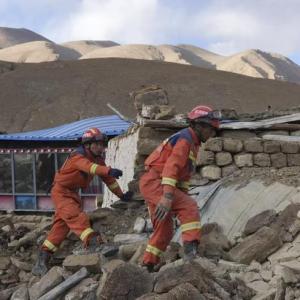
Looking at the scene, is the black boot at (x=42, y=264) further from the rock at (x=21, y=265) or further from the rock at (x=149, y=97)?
the rock at (x=149, y=97)

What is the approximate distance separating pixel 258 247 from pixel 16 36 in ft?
398

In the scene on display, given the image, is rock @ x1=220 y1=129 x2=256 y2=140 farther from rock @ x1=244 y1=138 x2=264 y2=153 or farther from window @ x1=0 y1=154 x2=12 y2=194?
window @ x1=0 y1=154 x2=12 y2=194

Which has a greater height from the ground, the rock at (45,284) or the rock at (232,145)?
the rock at (232,145)

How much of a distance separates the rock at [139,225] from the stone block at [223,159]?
1243mm

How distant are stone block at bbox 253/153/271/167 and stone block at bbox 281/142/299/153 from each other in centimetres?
23

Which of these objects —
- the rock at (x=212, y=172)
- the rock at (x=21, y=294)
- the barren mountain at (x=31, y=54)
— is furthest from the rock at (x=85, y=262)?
the barren mountain at (x=31, y=54)

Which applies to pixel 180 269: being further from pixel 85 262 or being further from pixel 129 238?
pixel 129 238

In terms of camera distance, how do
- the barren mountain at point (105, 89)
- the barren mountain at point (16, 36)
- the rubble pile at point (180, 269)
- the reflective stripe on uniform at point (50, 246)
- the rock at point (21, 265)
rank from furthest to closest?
the barren mountain at point (16, 36) < the barren mountain at point (105, 89) < the rock at point (21, 265) < the reflective stripe on uniform at point (50, 246) < the rubble pile at point (180, 269)

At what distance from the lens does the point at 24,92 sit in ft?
150

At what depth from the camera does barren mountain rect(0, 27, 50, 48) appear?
384 feet

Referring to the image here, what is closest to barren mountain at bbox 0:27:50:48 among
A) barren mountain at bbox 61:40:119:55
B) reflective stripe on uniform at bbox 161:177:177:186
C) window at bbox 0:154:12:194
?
barren mountain at bbox 61:40:119:55

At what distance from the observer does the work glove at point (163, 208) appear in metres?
5.28

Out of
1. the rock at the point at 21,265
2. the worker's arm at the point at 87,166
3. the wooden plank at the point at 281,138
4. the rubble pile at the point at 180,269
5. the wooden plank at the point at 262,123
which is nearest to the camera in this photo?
the rubble pile at the point at 180,269

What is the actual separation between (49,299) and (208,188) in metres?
2.56
